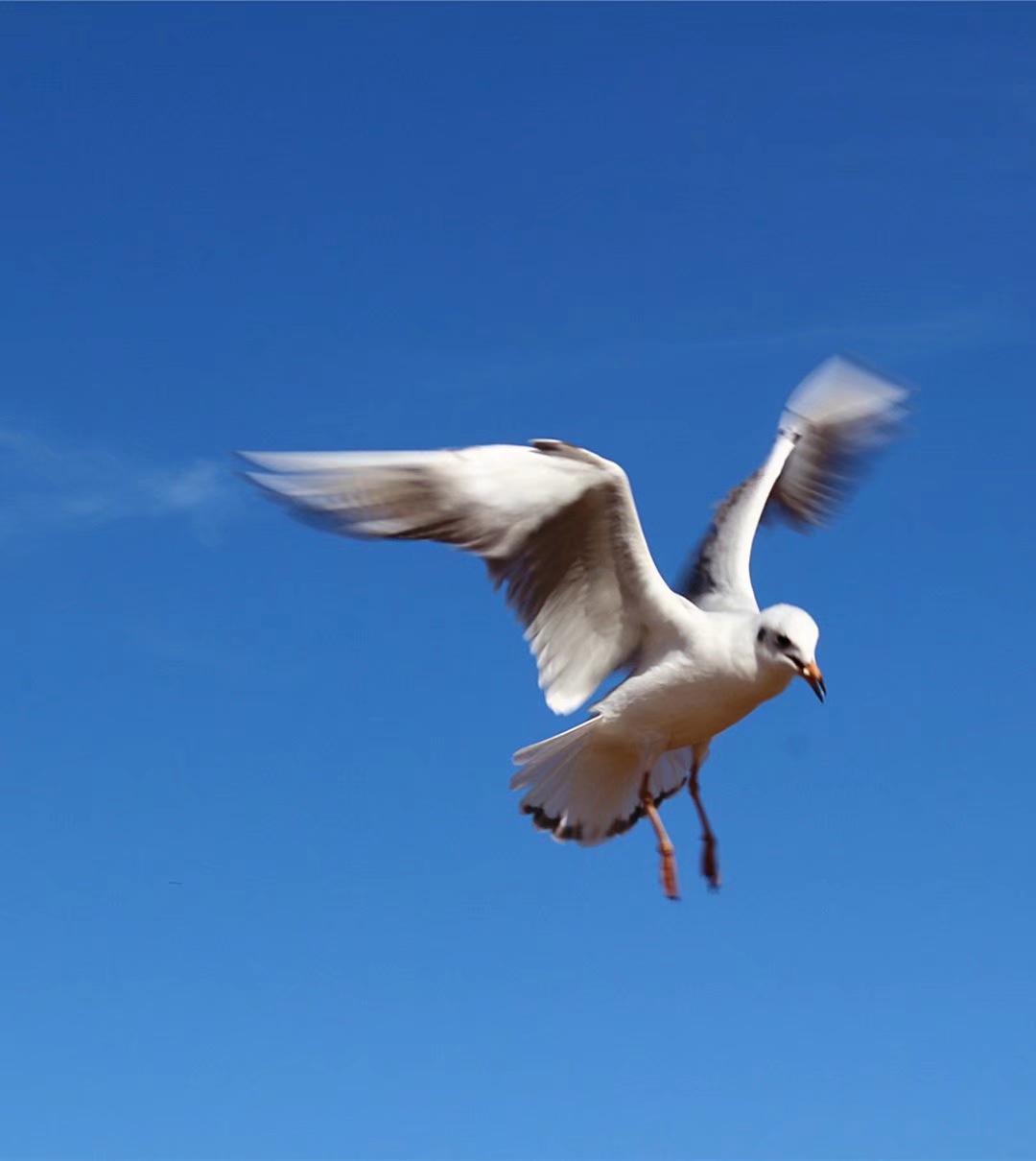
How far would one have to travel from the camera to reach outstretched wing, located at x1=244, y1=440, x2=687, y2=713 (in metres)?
10.3

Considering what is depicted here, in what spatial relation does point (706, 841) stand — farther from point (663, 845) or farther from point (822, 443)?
point (822, 443)

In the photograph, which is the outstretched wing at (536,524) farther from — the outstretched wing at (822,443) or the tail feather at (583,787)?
the outstretched wing at (822,443)

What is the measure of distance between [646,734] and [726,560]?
1.71m

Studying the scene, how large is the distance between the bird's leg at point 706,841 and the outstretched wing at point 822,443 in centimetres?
154

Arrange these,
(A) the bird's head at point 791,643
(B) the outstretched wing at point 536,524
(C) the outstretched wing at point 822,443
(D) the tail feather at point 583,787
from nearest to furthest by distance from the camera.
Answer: (B) the outstretched wing at point 536,524
(A) the bird's head at point 791,643
(D) the tail feather at point 583,787
(C) the outstretched wing at point 822,443

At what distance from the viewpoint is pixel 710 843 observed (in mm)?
11695

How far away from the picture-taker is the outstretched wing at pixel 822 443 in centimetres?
1407

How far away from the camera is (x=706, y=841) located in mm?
11727

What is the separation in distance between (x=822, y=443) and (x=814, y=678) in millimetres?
4432

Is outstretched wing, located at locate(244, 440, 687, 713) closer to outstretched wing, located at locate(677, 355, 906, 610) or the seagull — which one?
the seagull

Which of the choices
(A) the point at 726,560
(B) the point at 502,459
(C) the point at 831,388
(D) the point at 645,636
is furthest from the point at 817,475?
(B) the point at 502,459

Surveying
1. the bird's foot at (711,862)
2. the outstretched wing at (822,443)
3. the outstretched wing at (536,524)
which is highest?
the outstretched wing at (822,443)

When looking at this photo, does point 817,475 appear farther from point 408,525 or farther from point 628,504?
point 408,525

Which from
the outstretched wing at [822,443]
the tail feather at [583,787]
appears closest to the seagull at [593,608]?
the tail feather at [583,787]
